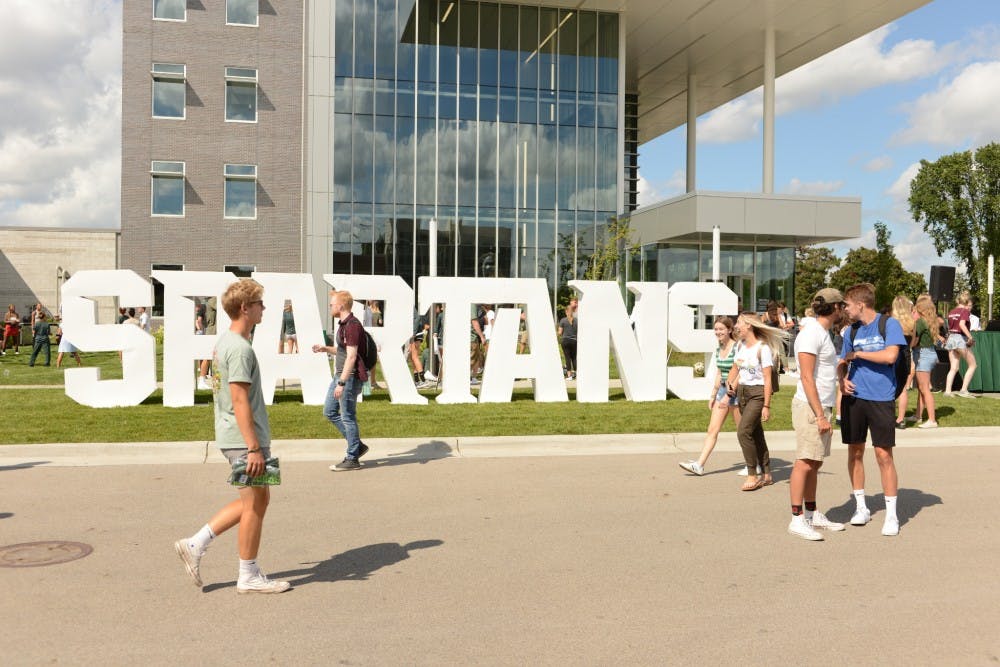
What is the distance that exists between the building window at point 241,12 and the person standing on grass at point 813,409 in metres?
32.6

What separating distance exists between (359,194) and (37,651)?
29082mm

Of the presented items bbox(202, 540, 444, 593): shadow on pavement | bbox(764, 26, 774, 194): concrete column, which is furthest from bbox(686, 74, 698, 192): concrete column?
bbox(202, 540, 444, 593): shadow on pavement

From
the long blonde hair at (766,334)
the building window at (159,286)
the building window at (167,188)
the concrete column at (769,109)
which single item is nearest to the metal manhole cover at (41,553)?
the long blonde hair at (766,334)

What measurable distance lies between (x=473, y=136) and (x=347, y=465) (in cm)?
2574

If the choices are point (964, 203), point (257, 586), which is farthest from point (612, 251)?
point (964, 203)

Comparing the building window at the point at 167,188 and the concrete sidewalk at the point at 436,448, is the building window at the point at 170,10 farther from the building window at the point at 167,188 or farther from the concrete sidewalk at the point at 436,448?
the concrete sidewalk at the point at 436,448

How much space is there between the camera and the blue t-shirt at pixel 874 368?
6992mm

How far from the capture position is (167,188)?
34.7m

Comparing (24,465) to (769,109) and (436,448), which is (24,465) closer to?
(436,448)

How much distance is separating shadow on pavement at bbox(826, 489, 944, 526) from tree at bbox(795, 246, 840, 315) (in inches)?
3185

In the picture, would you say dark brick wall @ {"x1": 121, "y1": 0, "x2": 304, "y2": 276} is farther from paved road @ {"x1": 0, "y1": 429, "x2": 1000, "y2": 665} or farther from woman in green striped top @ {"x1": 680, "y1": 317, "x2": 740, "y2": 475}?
woman in green striped top @ {"x1": 680, "y1": 317, "x2": 740, "y2": 475}

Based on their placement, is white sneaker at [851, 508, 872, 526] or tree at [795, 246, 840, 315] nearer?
white sneaker at [851, 508, 872, 526]

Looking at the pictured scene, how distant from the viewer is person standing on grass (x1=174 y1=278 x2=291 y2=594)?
16.5ft

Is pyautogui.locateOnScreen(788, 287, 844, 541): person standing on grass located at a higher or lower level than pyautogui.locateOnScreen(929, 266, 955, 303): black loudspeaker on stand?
lower
